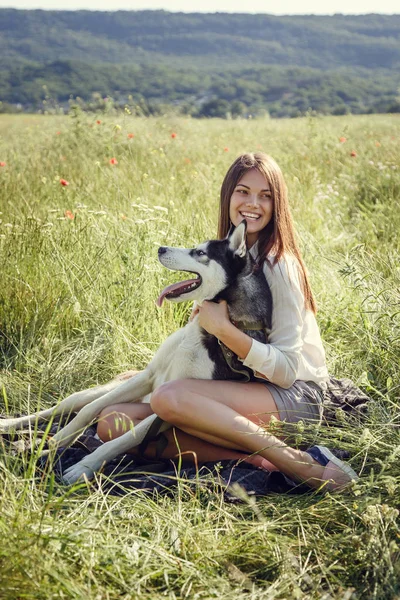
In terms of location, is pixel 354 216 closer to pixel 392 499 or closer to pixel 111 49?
pixel 392 499

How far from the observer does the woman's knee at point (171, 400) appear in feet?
10.2

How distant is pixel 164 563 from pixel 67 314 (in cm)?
254

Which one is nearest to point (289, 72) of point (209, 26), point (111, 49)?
point (111, 49)

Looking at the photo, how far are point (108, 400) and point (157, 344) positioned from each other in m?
1.03

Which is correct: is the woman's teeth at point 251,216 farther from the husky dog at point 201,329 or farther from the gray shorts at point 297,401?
the gray shorts at point 297,401

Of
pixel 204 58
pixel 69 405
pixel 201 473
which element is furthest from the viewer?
pixel 204 58

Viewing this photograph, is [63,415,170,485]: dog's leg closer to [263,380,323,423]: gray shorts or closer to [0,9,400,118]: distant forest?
[263,380,323,423]: gray shorts

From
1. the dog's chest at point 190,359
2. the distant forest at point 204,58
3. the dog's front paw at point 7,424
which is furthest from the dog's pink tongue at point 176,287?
the distant forest at point 204,58

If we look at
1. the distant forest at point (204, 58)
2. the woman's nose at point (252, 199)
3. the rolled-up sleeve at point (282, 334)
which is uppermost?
the distant forest at point (204, 58)

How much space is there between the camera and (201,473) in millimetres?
3186

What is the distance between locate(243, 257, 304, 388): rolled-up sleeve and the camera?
3.14 m

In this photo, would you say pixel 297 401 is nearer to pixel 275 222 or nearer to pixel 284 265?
pixel 284 265

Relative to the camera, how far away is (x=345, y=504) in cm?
271

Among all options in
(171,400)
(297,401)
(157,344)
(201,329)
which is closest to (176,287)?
(201,329)
